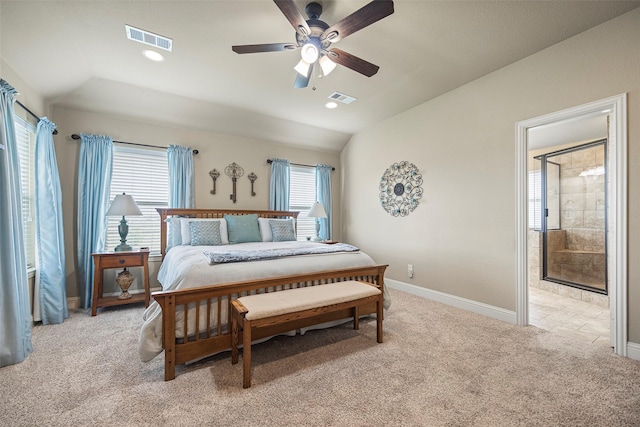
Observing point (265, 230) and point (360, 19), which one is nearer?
point (360, 19)

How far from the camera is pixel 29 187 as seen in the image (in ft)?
9.59

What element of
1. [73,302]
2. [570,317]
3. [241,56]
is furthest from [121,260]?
[570,317]

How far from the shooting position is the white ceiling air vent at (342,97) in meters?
3.57

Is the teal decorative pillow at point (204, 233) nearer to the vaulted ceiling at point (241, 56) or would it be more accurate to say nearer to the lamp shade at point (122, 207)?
the lamp shade at point (122, 207)

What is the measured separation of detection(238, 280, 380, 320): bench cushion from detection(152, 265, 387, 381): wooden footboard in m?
0.14

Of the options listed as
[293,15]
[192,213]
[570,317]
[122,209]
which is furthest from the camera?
[192,213]

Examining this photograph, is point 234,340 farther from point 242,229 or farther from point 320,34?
point 320,34

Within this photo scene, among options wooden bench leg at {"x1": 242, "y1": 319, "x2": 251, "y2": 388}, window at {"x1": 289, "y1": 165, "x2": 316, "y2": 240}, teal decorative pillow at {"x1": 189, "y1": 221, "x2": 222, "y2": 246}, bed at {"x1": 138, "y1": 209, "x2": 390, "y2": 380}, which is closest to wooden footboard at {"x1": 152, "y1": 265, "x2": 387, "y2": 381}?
bed at {"x1": 138, "y1": 209, "x2": 390, "y2": 380}

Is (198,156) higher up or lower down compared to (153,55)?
lower down

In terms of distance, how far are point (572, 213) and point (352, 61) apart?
5045 mm

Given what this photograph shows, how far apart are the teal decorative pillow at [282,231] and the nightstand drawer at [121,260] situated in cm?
172

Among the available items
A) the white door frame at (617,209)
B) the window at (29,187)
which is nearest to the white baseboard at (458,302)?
the white door frame at (617,209)

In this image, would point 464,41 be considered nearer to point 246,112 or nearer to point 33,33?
point 246,112

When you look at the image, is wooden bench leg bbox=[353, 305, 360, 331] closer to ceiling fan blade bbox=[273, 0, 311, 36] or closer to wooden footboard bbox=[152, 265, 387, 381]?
wooden footboard bbox=[152, 265, 387, 381]
